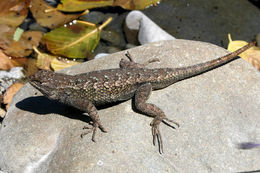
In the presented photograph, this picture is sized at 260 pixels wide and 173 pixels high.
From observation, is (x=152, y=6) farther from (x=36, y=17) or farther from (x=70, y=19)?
(x=36, y=17)

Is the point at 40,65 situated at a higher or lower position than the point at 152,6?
lower

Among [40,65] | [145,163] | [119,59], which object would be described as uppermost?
[119,59]

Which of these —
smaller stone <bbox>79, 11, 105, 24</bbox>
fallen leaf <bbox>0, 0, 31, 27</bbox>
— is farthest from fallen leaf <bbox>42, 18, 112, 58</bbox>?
fallen leaf <bbox>0, 0, 31, 27</bbox>

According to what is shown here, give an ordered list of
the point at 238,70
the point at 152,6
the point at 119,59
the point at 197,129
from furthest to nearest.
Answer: the point at 152,6
the point at 119,59
the point at 238,70
the point at 197,129

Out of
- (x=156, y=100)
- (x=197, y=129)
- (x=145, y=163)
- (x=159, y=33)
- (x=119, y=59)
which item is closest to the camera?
(x=145, y=163)

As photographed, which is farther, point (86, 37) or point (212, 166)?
point (86, 37)

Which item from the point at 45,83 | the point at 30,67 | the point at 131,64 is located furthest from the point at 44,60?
the point at 131,64

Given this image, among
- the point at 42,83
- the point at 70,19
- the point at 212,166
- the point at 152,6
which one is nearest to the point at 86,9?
the point at 70,19

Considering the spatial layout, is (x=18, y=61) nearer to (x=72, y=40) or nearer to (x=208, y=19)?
(x=72, y=40)

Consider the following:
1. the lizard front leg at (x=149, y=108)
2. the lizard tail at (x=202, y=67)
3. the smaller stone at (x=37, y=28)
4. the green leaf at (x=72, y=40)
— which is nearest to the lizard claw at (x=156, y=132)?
the lizard front leg at (x=149, y=108)
